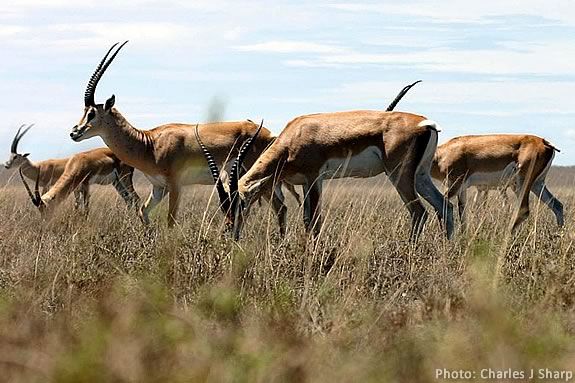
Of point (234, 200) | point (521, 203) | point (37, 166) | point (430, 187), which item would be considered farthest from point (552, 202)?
point (37, 166)

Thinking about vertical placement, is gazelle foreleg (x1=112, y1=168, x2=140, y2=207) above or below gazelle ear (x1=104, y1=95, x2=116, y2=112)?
below

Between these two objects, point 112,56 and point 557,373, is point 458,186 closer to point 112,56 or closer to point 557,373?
point 112,56

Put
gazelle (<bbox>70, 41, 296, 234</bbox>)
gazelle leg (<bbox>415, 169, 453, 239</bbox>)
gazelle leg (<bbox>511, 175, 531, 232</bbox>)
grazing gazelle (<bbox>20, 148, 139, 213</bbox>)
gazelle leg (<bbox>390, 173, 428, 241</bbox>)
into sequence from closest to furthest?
1. gazelle leg (<bbox>511, 175, 531, 232</bbox>)
2. gazelle leg (<bbox>390, 173, 428, 241</bbox>)
3. gazelle leg (<bbox>415, 169, 453, 239</bbox>)
4. gazelle (<bbox>70, 41, 296, 234</bbox>)
5. grazing gazelle (<bbox>20, 148, 139, 213</bbox>)

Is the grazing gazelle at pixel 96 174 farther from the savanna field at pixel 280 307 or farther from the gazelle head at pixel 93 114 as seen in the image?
the savanna field at pixel 280 307

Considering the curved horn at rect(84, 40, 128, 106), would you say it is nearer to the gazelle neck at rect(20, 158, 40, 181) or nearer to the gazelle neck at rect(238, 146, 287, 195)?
the gazelle neck at rect(238, 146, 287, 195)

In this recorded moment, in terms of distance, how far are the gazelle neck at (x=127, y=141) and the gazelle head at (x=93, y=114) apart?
0.13 m

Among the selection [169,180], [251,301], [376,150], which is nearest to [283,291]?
[251,301]

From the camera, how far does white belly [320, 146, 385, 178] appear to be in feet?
35.0

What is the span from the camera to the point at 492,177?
15.1 meters

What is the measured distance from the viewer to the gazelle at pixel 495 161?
48.7 ft

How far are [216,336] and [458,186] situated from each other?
10782mm

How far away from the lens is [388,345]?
461 centimetres

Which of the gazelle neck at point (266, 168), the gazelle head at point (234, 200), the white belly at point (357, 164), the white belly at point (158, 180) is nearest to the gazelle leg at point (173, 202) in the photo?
the white belly at point (158, 180)

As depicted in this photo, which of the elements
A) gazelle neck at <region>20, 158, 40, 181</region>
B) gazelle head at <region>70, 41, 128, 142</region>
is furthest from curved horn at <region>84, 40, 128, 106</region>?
gazelle neck at <region>20, 158, 40, 181</region>
